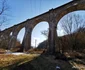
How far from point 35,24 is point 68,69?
14.9m

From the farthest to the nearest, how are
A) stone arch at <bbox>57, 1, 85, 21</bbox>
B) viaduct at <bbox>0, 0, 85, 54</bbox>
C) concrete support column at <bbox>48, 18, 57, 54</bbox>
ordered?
concrete support column at <bbox>48, 18, 57, 54</bbox>
viaduct at <bbox>0, 0, 85, 54</bbox>
stone arch at <bbox>57, 1, 85, 21</bbox>

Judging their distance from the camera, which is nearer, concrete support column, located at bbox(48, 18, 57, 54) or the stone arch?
the stone arch

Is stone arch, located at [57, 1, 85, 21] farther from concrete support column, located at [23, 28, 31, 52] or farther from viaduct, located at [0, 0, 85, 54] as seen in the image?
concrete support column, located at [23, 28, 31, 52]

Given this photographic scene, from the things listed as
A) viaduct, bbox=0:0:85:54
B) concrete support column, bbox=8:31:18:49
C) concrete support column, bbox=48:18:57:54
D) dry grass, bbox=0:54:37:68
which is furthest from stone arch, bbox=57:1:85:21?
concrete support column, bbox=8:31:18:49

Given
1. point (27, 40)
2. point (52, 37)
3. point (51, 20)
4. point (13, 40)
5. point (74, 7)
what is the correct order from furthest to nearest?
1. point (13, 40)
2. point (27, 40)
3. point (51, 20)
4. point (52, 37)
5. point (74, 7)

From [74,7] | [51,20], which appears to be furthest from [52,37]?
[74,7]

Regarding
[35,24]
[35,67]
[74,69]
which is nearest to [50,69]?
[35,67]

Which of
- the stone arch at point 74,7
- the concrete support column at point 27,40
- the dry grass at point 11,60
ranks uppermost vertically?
the stone arch at point 74,7

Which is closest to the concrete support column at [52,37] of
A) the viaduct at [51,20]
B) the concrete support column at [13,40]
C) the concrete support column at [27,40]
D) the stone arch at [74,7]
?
the viaduct at [51,20]

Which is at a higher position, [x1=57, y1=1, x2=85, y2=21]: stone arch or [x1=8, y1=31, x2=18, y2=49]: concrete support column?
[x1=57, y1=1, x2=85, y2=21]: stone arch

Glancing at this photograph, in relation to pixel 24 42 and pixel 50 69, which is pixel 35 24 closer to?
pixel 24 42

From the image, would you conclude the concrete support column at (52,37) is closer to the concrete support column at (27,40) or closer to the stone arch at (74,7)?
the stone arch at (74,7)

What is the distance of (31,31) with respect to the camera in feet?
74.9

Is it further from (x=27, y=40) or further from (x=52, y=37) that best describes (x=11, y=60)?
(x=27, y=40)
